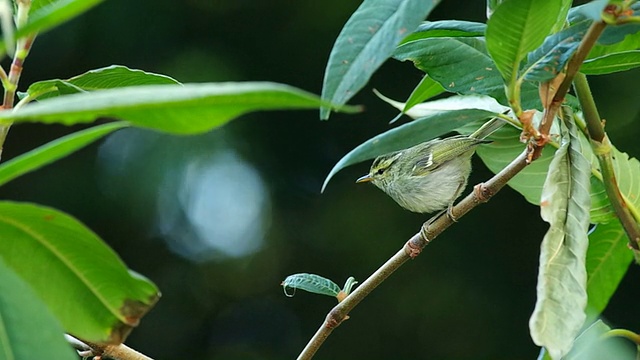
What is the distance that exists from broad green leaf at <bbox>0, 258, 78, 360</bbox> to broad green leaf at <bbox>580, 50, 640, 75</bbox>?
59 cm

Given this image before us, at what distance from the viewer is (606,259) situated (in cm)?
106

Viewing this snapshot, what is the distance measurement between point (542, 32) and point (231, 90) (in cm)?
42

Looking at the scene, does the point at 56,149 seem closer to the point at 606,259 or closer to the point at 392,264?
the point at 392,264

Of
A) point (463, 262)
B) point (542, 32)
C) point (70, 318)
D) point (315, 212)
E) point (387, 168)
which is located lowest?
point (463, 262)

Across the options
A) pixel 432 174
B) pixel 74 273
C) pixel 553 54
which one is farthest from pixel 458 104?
pixel 432 174

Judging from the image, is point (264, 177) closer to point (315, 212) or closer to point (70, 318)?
point (315, 212)

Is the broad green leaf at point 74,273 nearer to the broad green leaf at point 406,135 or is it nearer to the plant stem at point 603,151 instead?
the broad green leaf at point 406,135

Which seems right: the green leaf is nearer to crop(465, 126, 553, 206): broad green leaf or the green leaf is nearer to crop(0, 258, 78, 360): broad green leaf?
crop(465, 126, 553, 206): broad green leaf

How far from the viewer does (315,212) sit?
290 cm

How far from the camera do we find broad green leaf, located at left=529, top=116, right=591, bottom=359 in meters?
0.66

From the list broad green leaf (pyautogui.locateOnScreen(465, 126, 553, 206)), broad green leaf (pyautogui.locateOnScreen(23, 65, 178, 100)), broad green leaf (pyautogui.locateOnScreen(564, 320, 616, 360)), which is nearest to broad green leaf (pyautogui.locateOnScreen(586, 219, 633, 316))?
broad green leaf (pyautogui.locateOnScreen(465, 126, 553, 206))

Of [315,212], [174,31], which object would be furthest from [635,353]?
[174,31]

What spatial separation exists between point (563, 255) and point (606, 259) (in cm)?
39

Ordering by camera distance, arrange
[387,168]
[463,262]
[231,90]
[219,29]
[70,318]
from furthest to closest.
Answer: [219,29], [463,262], [387,168], [70,318], [231,90]
